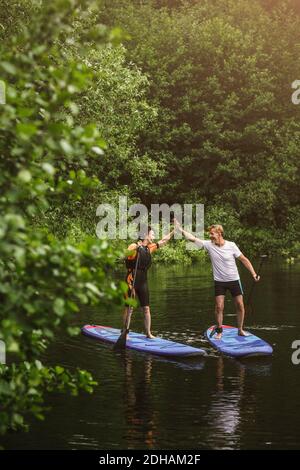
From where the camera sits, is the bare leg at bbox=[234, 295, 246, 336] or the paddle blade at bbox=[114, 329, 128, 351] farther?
the bare leg at bbox=[234, 295, 246, 336]

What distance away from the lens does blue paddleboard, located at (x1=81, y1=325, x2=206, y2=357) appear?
1368cm

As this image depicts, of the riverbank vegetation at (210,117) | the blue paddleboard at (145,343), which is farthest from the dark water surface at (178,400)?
the riverbank vegetation at (210,117)

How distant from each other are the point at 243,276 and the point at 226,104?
19.0m

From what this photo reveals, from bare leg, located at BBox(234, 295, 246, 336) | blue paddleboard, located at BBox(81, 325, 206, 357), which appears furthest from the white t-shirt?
blue paddleboard, located at BBox(81, 325, 206, 357)

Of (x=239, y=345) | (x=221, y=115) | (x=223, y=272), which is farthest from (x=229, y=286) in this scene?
(x=221, y=115)

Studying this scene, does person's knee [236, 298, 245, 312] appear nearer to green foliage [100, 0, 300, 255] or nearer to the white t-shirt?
the white t-shirt

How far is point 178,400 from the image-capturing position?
10.6 m

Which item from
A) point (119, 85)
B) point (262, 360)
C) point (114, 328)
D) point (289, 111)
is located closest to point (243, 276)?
point (119, 85)

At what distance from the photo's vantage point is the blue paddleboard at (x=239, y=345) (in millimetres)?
13664

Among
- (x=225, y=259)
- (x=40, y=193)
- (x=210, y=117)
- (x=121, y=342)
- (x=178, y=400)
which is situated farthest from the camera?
(x=210, y=117)

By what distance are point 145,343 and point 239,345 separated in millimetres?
1731

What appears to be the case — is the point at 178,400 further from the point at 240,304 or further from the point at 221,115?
the point at 221,115

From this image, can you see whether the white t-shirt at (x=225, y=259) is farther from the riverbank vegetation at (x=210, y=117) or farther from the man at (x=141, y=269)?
the riverbank vegetation at (x=210, y=117)

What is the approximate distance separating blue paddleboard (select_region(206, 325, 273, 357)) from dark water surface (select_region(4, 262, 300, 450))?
164 mm
